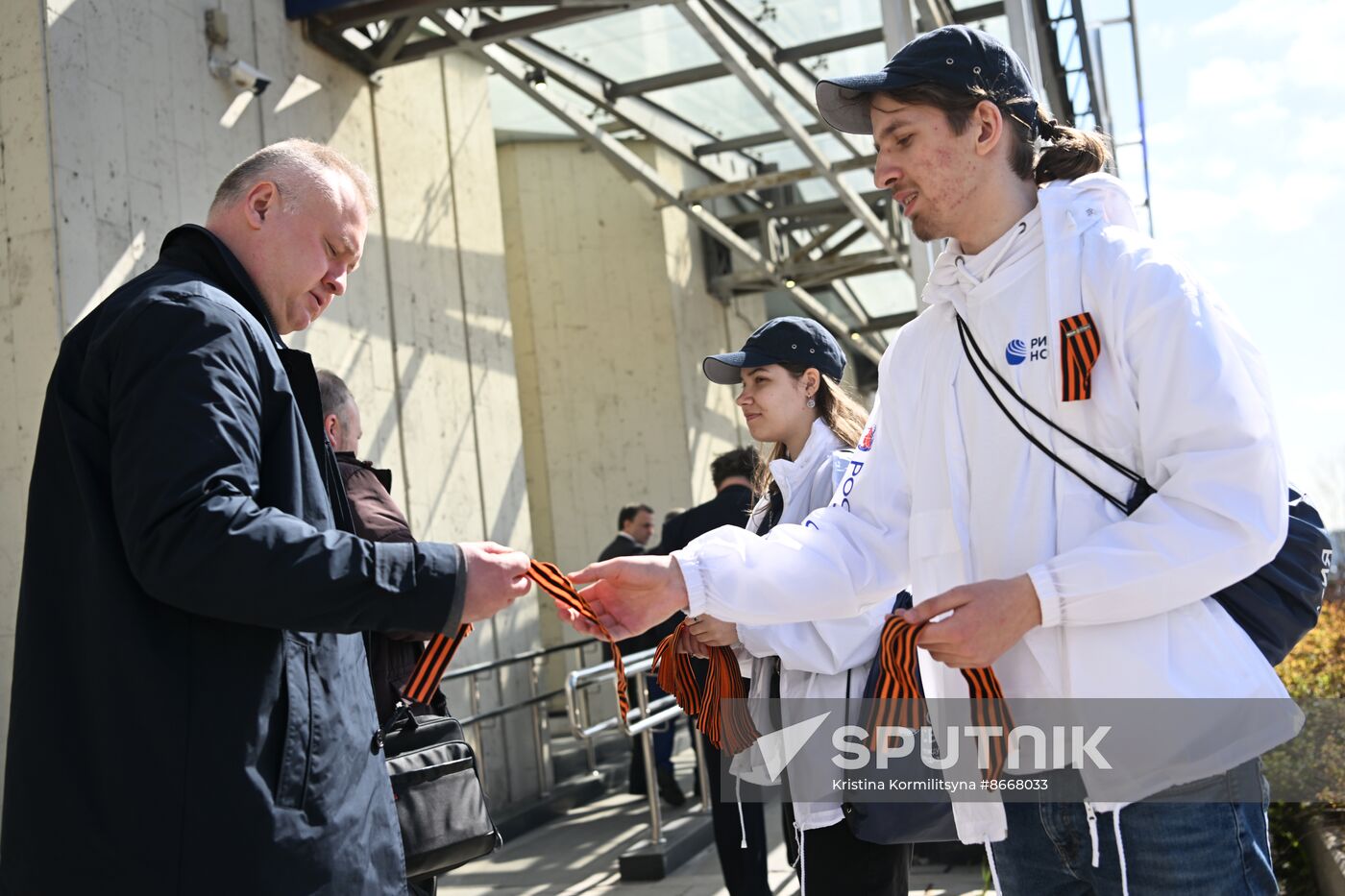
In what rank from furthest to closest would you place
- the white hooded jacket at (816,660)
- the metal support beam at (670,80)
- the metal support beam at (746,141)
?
1. the metal support beam at (746,141)
2. the metal support beam at (670,80)
3. the white hooded jacket at (816,660)

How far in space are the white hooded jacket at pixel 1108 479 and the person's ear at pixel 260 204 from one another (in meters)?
1.13

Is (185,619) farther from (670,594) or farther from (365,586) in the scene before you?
(670,594)

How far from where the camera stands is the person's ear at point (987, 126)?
81.0 inches

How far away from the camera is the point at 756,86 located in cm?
1030

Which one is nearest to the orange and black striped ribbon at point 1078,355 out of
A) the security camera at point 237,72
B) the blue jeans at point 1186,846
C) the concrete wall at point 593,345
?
the blue jeans at point 1186,846

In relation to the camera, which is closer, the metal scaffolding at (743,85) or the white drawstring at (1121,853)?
the white drawstring at (1121,853)

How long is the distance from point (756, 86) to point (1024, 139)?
8.56m

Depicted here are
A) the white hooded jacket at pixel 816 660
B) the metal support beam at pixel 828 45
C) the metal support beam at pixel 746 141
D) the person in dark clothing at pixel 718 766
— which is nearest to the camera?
the white hooded jacket at pixel 816 660

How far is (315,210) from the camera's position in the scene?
224 cm

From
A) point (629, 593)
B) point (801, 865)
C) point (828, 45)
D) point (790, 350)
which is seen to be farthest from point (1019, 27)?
point (629, 593)

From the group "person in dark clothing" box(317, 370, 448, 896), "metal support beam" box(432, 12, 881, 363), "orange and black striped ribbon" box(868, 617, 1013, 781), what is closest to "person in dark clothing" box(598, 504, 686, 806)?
"metal support beam" box(432, 12, 881, 363)

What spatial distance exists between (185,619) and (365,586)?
278mm

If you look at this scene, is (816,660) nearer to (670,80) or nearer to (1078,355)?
(1078,355)

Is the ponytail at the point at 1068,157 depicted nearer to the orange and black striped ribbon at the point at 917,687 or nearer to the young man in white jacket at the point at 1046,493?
the young man in white jacket at the point at 1046,493
